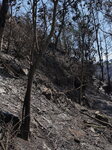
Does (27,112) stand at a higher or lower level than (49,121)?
higher

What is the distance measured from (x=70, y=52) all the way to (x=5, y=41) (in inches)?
295

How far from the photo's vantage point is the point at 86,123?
11945 mm

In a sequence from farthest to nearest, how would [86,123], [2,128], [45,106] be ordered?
[86,123] < [45,106] < [2,128]

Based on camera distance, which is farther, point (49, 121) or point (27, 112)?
point (49, 121)

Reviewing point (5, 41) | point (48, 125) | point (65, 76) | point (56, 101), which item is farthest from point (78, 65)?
point (48, 125)

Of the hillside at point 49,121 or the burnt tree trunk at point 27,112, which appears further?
the hillside at point 49,121

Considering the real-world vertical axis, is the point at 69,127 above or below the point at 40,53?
below

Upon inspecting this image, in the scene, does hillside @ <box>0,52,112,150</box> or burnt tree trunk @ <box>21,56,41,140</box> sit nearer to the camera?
burnt tree trunk @ <box>21,56,41,140</box>

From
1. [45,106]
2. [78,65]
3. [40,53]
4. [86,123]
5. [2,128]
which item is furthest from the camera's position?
[78,65]

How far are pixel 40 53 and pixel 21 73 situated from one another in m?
5.56

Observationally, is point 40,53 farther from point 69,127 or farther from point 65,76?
point 65,76

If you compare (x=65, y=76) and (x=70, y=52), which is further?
(x=70, y=52)

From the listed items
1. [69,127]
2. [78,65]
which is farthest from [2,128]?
[78,65]

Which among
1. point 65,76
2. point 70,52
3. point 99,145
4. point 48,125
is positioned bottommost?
point 99,145
